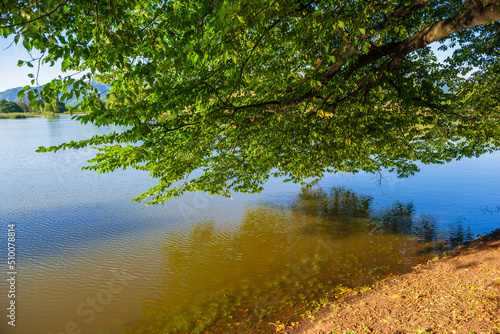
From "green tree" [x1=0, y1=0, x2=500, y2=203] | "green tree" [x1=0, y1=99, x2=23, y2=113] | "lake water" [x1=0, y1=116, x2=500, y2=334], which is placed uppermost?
"green tree" [x1=0, y1=99, x2=23, y2=113]

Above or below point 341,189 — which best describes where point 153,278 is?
below

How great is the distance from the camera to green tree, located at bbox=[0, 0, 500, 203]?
199 inches

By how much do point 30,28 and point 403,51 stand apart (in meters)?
8.51

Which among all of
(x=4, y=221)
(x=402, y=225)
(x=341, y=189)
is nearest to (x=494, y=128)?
(x=402, y=225)

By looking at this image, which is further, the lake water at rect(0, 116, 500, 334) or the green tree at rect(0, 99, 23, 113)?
the green tree at rect(0, 99, 23, 113)

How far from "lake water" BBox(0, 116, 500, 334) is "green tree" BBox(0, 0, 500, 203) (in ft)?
9.87

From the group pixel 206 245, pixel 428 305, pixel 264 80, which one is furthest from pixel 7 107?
pixel 428 305

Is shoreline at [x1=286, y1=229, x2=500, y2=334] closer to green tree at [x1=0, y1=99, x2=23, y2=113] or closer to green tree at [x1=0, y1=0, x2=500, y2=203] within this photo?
green tree at [x1=0, y1=0, x2=500, y2=203]

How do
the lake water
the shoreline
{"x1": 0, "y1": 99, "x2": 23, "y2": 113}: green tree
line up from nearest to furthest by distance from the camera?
the shoreline, the lake water, {"x1": 0, "y1": 99, "x2": 23, "y2": 113}: green tree

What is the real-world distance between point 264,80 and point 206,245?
23.7 ft

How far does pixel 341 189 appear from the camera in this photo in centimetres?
2192

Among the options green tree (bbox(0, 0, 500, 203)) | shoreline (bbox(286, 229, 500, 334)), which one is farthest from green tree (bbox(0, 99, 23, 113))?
shoreline (bbox(286, 229, 500, 334))

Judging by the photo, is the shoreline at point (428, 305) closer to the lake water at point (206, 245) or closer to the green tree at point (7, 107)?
the lake water at point (206, 245)

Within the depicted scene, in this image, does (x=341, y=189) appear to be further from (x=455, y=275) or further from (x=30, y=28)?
(x=30, y=28)
